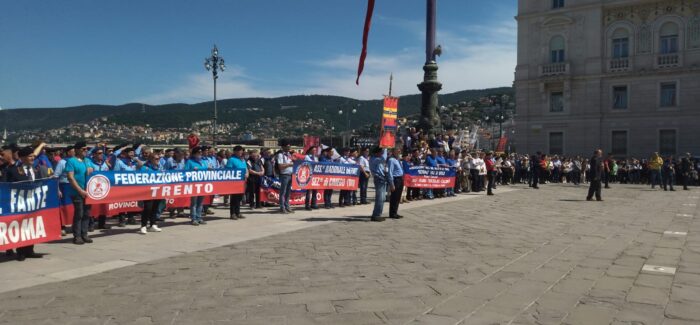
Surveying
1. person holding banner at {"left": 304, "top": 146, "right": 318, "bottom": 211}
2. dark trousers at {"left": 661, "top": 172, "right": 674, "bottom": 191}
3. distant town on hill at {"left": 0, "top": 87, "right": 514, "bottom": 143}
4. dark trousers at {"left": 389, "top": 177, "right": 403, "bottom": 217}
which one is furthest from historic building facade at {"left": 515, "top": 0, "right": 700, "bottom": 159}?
distant town on hill at {"left": 0, "top": 87, "right": 514, "bottom": 143}

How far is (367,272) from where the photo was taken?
6.59 meters

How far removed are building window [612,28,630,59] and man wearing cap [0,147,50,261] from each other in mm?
41242

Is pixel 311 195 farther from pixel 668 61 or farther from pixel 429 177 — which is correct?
pixel 668 61

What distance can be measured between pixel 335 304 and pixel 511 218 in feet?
27.3

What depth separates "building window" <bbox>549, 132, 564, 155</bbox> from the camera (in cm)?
4159

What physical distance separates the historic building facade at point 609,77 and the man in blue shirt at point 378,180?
1315 inches

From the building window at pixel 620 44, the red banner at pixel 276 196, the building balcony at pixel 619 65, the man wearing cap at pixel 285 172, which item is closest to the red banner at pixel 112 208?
the man wearing cap at pixel 285 172

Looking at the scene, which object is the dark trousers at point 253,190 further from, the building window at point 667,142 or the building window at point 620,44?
the building window at point 620,44

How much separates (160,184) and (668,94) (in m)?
39.0

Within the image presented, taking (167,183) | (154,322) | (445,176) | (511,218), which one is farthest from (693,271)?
(445,176)

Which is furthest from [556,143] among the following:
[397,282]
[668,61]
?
[397,282]

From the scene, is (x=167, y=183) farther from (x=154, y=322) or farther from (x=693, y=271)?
(x=693, y=271)

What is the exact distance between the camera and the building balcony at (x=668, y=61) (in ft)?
123

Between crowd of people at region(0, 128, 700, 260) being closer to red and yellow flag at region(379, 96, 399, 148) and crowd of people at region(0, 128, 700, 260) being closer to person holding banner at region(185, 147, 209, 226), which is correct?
person holding banner at region(185, 147, 209, 226)
